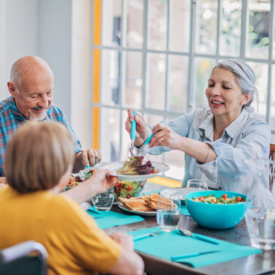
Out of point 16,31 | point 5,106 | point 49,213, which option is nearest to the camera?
point 49,213

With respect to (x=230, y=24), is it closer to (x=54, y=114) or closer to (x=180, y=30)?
(x=54, y=114)

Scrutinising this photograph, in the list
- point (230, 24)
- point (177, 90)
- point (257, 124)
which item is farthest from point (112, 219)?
point (177, 90)

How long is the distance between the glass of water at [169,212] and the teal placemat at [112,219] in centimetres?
16

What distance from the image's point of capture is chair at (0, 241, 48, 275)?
3.05ft

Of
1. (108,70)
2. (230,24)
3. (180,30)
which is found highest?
(180,30)

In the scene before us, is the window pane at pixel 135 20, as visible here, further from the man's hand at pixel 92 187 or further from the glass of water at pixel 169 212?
the glass of water at pixel 169 212

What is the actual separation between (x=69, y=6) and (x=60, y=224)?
329cm

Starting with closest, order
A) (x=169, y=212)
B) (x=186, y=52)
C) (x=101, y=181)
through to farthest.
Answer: (x=169, y=212)
(x=101, y=181)
(x=186, y=52)

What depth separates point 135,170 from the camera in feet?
5.96

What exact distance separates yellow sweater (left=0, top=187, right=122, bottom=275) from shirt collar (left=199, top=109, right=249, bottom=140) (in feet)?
4.41

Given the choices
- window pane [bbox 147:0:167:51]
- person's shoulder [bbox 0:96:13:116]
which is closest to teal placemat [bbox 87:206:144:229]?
person's shoulder [bbox 0:96:13:116]

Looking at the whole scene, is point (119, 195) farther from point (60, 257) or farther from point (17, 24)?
point (17, 24)

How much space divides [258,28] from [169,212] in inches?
81.3

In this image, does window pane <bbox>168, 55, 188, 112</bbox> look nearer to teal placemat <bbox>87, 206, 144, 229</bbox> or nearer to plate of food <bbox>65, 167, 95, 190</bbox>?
plate of food <bbox>65, 167, 95, 190</bbox>
